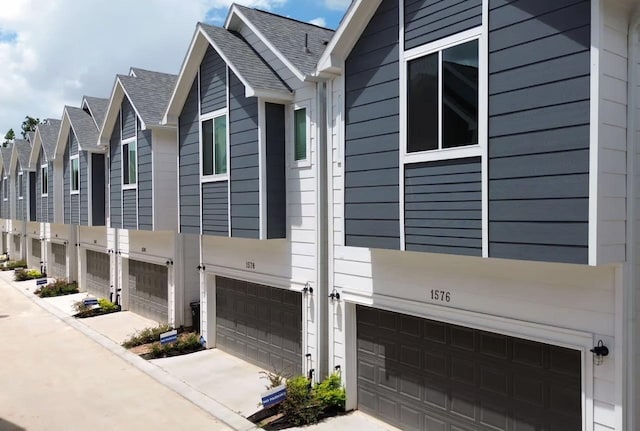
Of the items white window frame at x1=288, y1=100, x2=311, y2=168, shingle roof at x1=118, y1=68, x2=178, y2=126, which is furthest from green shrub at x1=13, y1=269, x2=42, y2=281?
white window frame at x1=288, y1=100, x2=311, y2=168

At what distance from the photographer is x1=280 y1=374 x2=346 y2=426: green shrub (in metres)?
8.30

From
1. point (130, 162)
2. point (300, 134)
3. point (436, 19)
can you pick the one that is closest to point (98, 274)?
point (130, 162)

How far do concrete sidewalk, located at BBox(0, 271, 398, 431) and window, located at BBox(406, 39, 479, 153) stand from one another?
482 centimetres

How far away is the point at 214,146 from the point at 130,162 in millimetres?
5846

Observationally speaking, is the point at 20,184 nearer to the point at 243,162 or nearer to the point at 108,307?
the point at 108,307

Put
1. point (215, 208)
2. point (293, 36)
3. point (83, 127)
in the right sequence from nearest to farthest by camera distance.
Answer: point (293, 36) < point (215, 208) < point (83, 127)

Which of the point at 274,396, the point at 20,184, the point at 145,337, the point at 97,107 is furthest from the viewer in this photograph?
the point at 20,184

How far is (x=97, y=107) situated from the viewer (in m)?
21.9

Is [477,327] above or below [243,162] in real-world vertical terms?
below

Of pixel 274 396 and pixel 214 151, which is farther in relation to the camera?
pixel 214 151

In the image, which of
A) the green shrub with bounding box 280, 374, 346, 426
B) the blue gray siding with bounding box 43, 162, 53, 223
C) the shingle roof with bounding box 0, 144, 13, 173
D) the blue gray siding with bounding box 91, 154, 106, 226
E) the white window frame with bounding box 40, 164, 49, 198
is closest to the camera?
the green shrub with bounding box 280, 374, 346, 426

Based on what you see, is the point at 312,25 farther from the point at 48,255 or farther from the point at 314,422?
the point at 48,255

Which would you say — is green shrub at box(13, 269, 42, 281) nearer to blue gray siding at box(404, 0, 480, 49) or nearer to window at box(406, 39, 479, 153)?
window at box(406, 39, 479, 153)

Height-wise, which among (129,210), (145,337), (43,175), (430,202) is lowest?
(145,337)
